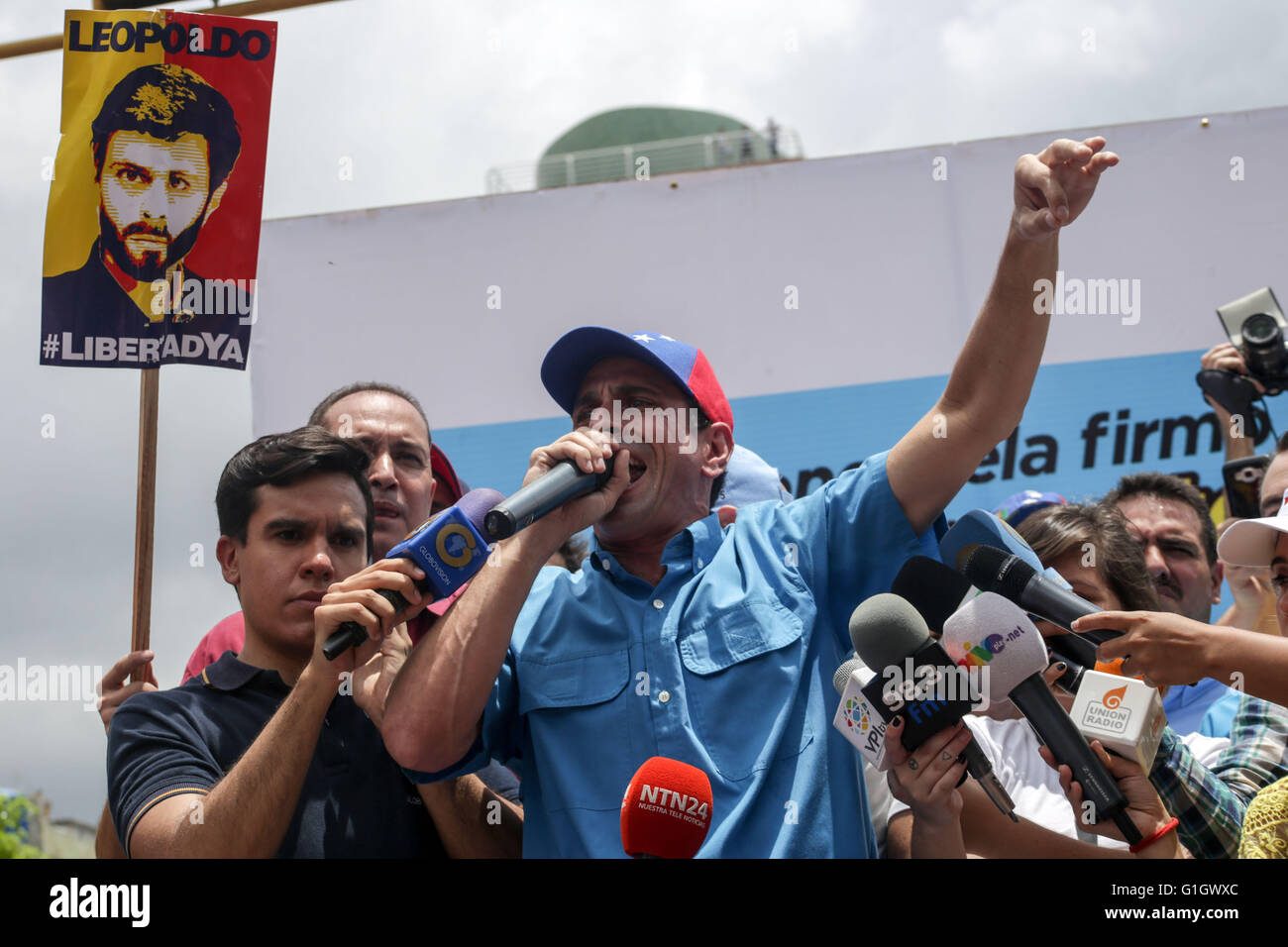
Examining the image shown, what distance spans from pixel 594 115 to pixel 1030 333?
14.1 meters

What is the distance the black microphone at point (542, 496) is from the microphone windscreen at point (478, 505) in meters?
0.05

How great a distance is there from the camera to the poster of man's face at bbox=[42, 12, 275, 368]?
3492mm

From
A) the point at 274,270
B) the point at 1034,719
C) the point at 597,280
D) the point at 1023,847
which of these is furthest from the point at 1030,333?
the point at 274,270

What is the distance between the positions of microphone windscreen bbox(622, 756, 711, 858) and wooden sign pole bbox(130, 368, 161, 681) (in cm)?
163

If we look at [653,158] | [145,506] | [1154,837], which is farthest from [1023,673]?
[653,158]

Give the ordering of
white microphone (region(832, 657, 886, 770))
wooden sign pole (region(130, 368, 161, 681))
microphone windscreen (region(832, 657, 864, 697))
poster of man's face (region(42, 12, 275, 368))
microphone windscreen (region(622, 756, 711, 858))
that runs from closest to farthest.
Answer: microphone windscreen (region(622, 756, 711, 858)) → white microphone (region(832, 657, 886, 770)) → microphone windscreen (region(832, 657, 864, 697)) → wooden sign pole (region(130, 368, 161, 681)) → poster of man's face (region(42, 12, 275, 368))

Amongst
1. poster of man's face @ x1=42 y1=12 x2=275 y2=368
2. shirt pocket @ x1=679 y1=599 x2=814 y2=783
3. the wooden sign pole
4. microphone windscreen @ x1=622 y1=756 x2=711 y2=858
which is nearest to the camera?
microphone windscreen @ x1=622 y1=756 x2=711 y2=858

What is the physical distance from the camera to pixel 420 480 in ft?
11.6

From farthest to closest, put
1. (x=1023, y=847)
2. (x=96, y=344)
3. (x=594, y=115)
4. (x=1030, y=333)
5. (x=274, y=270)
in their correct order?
1. (x=594, y=115)
2. (x=274, y=270)
3. (x=96, y=344)
4. (x=1023, y=847)
5. (x=1030, y=333)

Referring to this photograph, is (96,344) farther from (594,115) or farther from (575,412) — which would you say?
(594,115)

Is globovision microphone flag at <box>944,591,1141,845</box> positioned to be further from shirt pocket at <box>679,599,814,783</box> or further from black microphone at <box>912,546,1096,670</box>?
shirt pocket at <box>679,599,814,783</box>

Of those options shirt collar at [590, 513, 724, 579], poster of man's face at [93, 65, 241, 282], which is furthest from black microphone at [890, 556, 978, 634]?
poster of man's face at [93, 65, 241, 282]

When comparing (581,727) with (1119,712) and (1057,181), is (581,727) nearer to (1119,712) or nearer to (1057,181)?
(1119,712)
